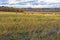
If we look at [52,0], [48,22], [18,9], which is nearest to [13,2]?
[18,9]

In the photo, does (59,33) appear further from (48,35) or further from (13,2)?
(13,2)

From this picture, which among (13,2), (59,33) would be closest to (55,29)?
(59,33)

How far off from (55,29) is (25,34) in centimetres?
75

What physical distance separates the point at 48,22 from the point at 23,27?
0.72m

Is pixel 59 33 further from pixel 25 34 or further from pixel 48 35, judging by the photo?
pixel 25 34

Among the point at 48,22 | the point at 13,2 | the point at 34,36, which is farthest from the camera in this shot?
the point at 13,2

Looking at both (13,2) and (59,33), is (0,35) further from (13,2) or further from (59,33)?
(13,2)

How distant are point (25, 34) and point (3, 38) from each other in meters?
0.55

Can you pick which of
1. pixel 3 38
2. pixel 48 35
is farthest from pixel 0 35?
pixel 48 35

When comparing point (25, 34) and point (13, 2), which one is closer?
point (25, 34)

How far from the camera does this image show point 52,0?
927 cm

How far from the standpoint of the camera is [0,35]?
5.57 meters

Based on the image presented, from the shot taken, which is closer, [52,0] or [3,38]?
[3,38]

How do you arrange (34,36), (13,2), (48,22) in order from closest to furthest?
(34,36), (48,22), (13,2)
